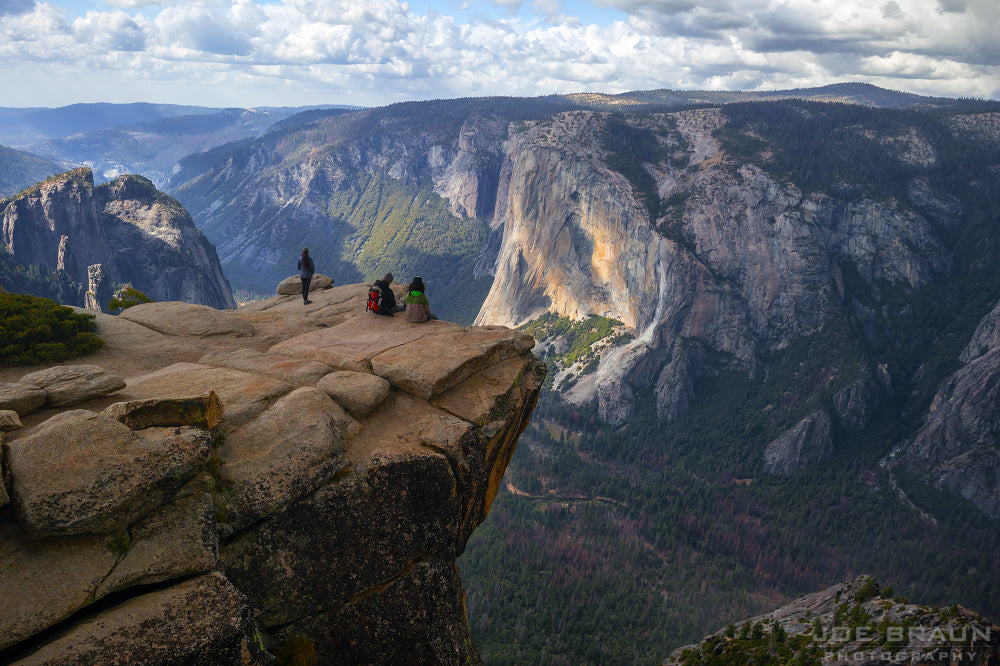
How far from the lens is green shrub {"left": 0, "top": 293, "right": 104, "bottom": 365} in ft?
79.6

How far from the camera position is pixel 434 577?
844 inches

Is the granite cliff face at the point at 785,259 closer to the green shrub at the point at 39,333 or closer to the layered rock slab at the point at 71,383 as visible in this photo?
the green shrub at the point at 39,333

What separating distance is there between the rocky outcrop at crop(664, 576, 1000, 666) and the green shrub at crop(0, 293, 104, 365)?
1950 inches

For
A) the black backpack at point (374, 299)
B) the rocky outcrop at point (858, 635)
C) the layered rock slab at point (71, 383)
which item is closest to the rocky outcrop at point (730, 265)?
the rocky outcrop at point (858, 635)

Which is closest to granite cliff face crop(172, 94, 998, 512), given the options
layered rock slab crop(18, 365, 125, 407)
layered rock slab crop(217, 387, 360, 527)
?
layered rock slab crop(217, 387, 360, 527)

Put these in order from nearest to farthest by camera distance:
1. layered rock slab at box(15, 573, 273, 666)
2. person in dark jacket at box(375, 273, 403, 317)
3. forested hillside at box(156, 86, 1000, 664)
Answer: layered rock slab at box(15, 573, 273, 666) < person in dark jacket at box(375, 273, 403, 317) < forested hillside at box(156, 86, 1000, 664)

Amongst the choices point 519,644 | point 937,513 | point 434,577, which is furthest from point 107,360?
point 937,513

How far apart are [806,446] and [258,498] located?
154440 mm

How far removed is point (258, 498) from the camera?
18.5m

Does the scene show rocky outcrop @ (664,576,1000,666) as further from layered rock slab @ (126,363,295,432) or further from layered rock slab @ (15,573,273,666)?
layered rock slab @ (126,363,295,432)

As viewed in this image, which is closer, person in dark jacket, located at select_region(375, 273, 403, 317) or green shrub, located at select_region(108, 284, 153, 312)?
person in dark jacket, located at select_region(375, 273, 403, 317)

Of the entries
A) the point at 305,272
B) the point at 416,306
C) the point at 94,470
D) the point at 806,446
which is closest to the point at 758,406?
the point at 806,446

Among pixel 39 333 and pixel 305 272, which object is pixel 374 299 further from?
pixel 39 333

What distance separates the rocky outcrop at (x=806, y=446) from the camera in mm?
144875
